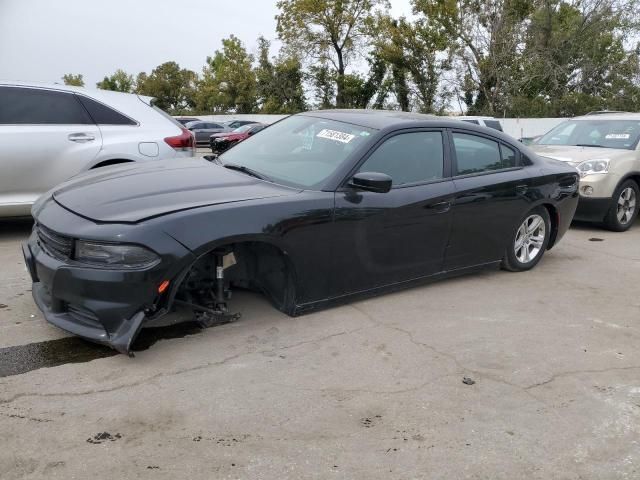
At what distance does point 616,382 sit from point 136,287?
2.84 meters

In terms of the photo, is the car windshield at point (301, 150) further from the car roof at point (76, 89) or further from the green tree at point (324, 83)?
the green tree at point (324, 83)

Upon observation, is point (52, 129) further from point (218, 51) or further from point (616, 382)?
point (218, 51)

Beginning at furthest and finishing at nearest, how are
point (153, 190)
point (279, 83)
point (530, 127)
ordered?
point (279, 83) < point (530, 127) < point (153, 190)

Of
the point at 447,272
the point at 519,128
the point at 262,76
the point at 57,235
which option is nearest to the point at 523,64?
the point at 519,128

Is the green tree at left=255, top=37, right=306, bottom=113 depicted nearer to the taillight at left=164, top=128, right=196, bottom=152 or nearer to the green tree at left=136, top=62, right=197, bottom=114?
the green tree at left=136, top=62, right=197, bottom=114

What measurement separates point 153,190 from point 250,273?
862 mm

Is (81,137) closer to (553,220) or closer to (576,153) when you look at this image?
(553,220)

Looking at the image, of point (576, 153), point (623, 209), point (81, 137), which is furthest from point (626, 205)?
point (81, 137)

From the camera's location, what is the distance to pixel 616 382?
3.58 meters

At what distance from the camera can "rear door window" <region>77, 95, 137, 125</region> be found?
6.35m

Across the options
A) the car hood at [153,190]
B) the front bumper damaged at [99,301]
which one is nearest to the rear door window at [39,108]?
the car hood at [153,190]

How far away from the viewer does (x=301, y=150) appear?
4.68 meters

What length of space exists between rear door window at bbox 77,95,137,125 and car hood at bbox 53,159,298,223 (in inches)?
76.9

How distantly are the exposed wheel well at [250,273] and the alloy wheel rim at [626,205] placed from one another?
5.82 metres
